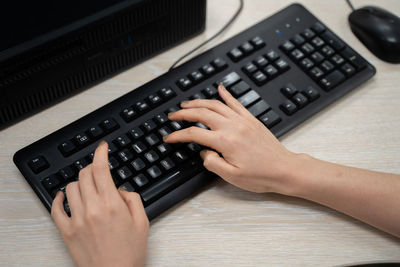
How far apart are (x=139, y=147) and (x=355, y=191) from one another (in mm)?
290

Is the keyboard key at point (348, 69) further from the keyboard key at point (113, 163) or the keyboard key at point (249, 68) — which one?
the keyboard key at point (113, 163)

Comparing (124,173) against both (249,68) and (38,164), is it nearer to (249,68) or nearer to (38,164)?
(38,164)

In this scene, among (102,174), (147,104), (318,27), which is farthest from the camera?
(318,27)

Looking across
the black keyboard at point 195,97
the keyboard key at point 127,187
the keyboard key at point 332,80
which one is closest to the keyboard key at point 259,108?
the black keyboard at point 195,97

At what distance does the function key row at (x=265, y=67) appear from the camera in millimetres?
661

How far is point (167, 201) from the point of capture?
54 centimetres

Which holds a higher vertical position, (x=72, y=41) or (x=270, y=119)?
(x=72, y=41)

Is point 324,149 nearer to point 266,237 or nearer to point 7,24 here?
point 266,237

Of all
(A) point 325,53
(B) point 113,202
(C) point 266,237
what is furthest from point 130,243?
(A) point 325,53

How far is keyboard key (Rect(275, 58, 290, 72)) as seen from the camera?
2.21ft

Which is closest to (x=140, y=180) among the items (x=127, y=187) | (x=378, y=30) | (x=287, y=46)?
(x=127, y=187)

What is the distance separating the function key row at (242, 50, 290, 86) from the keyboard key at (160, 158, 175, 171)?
0.64 feet

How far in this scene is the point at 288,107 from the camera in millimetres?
631

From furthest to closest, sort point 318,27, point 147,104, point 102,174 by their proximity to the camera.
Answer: point 318,27 < point 147,104 < point 102,174
